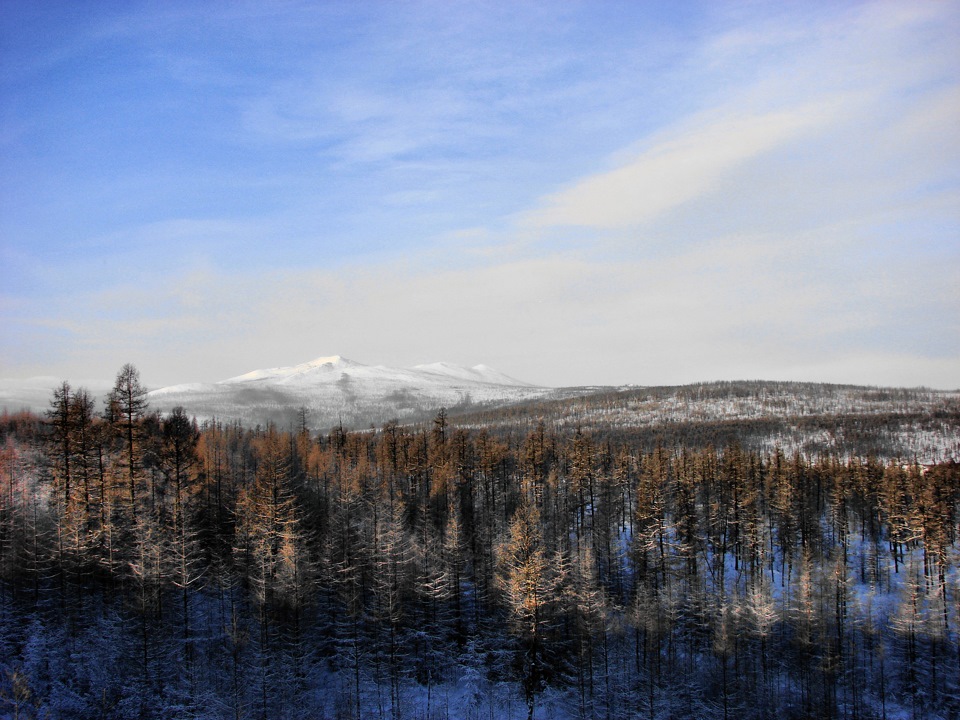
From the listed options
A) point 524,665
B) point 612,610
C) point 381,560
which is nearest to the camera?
point 524,665

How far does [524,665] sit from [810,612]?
31.3 m

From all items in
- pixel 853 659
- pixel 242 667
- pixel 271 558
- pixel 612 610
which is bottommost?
pixel 853 659

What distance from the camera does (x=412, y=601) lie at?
62.8m

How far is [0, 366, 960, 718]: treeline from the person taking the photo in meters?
44.6

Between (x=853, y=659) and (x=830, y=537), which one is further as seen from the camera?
(x=830, y=537)

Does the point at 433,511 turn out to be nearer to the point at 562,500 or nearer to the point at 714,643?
the point at 562,500

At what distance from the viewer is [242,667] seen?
47.0 m

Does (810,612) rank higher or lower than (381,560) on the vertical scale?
lower

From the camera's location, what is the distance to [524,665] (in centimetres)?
5812

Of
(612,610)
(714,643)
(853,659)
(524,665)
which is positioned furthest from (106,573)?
(853,659)

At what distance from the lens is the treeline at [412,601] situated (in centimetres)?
4459

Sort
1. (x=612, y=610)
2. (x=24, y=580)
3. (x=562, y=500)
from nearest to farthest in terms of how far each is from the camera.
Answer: (x=24, y=580), (x=612, y=610), (x=562, y=500)

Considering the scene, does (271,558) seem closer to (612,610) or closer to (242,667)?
(242,667)

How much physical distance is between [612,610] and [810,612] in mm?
20486
